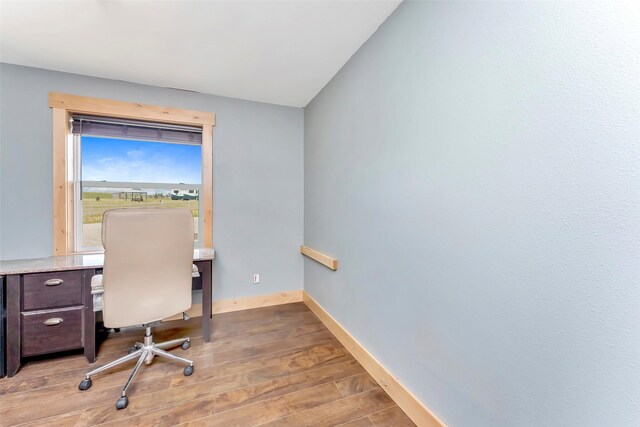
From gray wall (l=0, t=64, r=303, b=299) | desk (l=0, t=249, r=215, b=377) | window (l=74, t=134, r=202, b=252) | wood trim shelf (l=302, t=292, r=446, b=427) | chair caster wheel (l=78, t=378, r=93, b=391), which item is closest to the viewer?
wood trim shelf (l=302, t=292, r=446, b=427)

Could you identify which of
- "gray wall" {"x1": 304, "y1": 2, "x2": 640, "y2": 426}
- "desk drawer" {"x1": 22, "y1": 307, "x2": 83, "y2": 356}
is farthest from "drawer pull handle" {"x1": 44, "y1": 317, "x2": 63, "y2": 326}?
"gray wall" {"x1": 304, "y1": 2, "x2": 640, "y2": 426}

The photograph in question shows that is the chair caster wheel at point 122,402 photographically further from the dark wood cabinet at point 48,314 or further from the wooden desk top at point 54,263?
the wooden desk top at point 54,263

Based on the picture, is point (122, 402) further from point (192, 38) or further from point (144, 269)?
point (192, 38)

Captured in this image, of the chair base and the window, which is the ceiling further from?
the chair base

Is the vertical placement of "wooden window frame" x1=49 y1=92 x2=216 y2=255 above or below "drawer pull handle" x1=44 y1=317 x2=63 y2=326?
above

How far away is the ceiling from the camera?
1.55 m

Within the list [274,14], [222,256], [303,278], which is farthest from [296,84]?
[303,278]

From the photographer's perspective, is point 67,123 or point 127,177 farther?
point 127,177

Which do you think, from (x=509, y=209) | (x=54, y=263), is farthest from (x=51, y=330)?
(x=509, y=209)

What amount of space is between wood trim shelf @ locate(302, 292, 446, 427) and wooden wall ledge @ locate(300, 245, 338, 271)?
1.71ft

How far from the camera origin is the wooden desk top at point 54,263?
1.81 metres

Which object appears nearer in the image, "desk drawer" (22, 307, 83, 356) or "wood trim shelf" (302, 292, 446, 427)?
"wood trim shelf" (302, 292, 446, 427)

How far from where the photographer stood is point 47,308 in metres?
1.88

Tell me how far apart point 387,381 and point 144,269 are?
5.82ft
